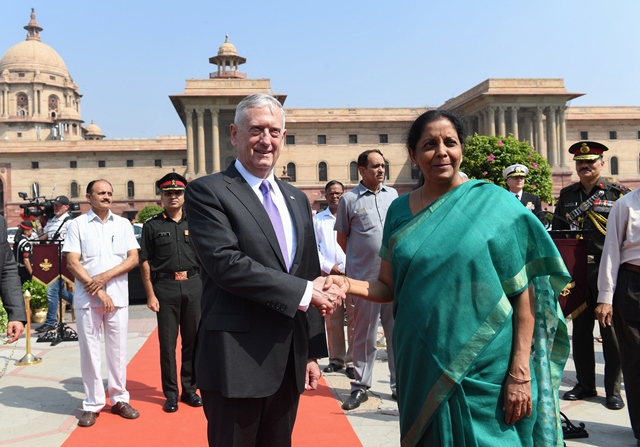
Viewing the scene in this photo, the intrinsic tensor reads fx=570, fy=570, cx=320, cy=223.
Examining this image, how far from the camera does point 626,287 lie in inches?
159

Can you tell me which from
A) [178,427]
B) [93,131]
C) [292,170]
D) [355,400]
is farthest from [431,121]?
[93,131]

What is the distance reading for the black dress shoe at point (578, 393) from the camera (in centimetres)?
503

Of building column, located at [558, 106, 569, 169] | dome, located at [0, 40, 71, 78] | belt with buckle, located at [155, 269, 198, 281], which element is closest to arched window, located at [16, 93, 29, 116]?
dome, located at [0, 40, 71, 78]

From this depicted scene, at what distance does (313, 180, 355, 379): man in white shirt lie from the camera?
21.3 ft

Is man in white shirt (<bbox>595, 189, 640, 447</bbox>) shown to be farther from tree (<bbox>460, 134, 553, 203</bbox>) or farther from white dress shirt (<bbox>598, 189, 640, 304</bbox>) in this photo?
tree (<bbox>460, 134, 553, 203</bbox>)

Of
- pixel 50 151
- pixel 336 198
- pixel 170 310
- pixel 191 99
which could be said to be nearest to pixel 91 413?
pixel 170 310

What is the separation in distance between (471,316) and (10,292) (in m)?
2.88

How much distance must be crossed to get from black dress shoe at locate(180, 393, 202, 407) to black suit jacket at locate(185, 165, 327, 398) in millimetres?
2893

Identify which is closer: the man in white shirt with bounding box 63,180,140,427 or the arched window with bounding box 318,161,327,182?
the man in white shirt with bounding box 63,180,140,427

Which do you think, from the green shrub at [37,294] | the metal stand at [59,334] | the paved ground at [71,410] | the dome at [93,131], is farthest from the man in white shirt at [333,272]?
the dome at [93,131]

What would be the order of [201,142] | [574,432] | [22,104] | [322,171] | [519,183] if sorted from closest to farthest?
[574,432]
[519,183]
[201,142]
[322,171]
[22,104]

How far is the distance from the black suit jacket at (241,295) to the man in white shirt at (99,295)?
269 cm

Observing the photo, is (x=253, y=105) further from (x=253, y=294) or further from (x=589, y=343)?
(x=589, y=343)

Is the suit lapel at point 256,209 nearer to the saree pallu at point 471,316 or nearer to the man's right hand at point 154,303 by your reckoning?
the saree pallu at point 471,316
